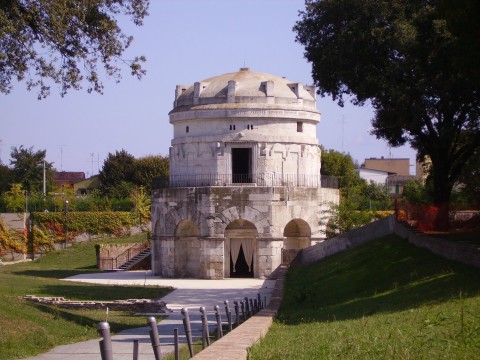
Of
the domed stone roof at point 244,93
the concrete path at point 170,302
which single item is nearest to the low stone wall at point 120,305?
the concrete path at point 170,302

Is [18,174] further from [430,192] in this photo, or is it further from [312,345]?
[312,345]

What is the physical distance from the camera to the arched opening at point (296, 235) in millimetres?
54125

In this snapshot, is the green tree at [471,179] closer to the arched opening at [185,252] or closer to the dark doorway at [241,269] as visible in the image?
the dark doorway at [241,269]

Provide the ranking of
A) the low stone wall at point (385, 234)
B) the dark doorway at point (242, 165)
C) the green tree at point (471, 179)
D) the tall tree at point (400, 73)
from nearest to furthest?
1. the low stone wall at point (385, 234)
2. the tall tree at point (400, 73)
3. the green tree at point (471, 179)
4. the dark doorway at point (242, 165)

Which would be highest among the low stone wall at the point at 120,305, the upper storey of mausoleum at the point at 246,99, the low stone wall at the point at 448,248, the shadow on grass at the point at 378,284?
the upper storey of mausoleum at the point at 246,99

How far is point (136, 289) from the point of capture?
137 ft

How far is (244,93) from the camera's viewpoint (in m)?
53.9

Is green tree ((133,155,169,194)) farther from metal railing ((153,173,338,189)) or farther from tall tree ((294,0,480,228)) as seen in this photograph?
tall tree ((294,0,480,228))

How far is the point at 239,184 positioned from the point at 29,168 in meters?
64.3

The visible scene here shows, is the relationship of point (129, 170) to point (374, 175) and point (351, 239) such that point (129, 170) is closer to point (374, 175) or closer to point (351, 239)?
point (374, 175)

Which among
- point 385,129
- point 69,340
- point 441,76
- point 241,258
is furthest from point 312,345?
point 241,258

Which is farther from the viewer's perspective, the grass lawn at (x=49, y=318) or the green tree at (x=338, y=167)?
the green tree at (x=338, y=167)

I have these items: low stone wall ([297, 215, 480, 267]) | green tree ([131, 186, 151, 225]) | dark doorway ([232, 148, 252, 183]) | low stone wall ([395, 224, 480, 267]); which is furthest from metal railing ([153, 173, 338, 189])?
low stone wall ([395, 224, 480, 267])

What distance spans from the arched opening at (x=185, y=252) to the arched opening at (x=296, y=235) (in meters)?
5.01
